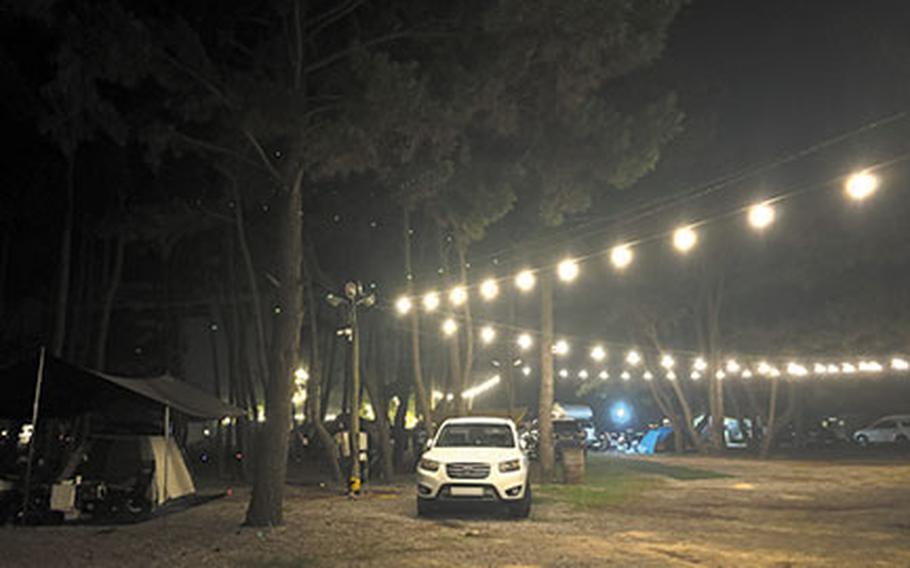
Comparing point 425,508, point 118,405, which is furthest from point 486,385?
point 425,508

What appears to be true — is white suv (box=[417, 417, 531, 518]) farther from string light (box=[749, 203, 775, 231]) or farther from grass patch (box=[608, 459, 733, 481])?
grass patch (box=[608, 459, 733, 481])

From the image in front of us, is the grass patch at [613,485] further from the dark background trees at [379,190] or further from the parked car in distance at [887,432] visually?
the parked car in distance at [887,432]

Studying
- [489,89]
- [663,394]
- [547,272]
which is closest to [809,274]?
[663,394]

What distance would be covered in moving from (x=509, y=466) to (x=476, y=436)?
1.61 meters

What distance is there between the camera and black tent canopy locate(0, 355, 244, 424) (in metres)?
14.2

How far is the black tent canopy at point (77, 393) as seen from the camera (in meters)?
14.2

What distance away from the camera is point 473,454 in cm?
1402

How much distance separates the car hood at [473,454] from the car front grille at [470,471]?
84 millimetres

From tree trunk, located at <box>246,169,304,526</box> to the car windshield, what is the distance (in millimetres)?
3265

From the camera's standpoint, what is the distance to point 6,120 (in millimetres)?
20688

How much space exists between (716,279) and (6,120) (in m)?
28.6

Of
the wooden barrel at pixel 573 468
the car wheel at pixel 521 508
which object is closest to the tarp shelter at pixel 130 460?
the car wheel at pixel 521 508

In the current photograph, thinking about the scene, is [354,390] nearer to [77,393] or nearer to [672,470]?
[77,393]

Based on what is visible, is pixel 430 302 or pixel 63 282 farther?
pixel 430 302
